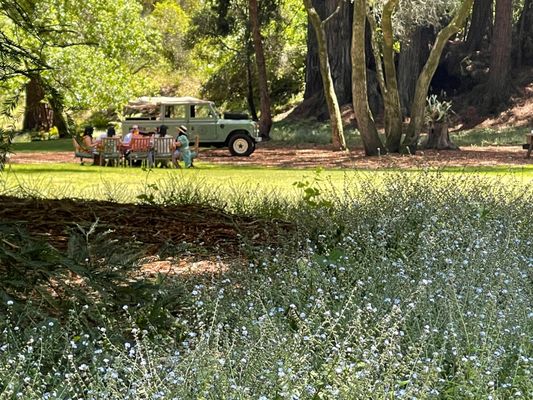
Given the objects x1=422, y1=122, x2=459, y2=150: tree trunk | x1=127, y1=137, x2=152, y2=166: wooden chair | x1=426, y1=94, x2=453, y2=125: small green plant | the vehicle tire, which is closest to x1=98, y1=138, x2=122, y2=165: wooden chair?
x1=127, y1=137, x2=152, y2=166: wooden chair

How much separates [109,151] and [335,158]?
215 inches

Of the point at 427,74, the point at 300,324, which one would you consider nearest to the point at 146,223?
the point at 300,324

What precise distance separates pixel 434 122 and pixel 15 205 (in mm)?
18936

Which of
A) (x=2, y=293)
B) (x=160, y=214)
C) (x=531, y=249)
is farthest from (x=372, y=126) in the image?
(x=2, y=293)

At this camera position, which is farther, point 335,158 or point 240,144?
point 240,144

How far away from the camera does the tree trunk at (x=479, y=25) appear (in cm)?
3938

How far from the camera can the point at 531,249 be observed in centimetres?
702

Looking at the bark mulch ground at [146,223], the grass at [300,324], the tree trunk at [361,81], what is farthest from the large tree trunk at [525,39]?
the grass at [300,324]

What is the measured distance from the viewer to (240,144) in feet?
90.3

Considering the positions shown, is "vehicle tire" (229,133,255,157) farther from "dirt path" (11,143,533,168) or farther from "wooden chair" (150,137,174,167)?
"wooden chair" (150,137,174,167)

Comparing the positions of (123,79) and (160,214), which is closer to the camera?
(160,214)

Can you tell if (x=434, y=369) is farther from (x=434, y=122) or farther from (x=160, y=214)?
(x=434, y=122)

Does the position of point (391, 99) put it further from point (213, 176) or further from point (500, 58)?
point (500, 58)

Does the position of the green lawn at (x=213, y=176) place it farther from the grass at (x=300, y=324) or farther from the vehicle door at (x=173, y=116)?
the vehicle door at (x=173, y=116)
